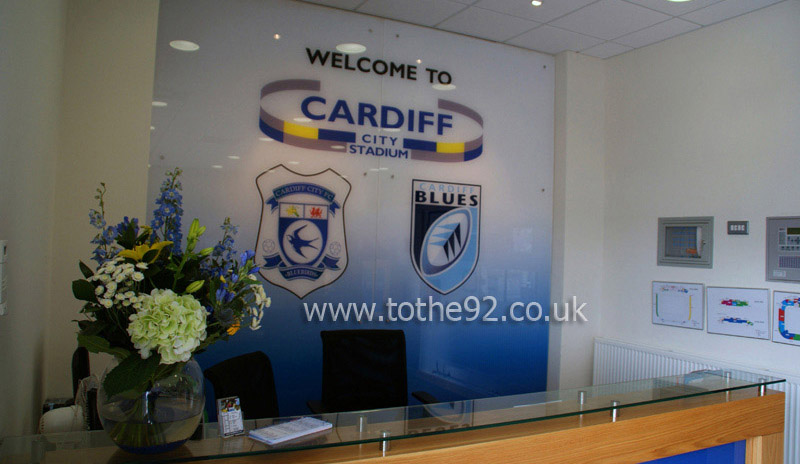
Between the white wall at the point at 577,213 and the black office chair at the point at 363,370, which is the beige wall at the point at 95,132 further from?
the white wall at the point at 577,213

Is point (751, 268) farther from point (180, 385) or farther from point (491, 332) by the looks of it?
point (180, 385)

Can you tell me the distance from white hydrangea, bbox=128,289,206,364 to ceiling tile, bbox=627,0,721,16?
→ 374 cm

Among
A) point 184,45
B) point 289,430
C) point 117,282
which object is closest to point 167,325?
point 117,282

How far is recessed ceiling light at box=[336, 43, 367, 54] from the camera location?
4.25 meters

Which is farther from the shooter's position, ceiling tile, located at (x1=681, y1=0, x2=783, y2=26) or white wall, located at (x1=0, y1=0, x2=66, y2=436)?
ceiling tile, located at (x1=681, y1=0, x2=783, y2=26)

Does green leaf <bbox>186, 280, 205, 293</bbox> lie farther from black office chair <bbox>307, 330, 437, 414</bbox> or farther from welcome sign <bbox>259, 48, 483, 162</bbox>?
welcome sign <bbox>259, 48, 483, 162</bbox>

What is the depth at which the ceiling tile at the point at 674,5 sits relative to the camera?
3949mm

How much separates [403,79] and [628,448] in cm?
321

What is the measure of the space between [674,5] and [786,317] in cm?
219

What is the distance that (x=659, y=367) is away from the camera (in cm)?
440

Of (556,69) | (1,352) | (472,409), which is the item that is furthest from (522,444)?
(556,69)

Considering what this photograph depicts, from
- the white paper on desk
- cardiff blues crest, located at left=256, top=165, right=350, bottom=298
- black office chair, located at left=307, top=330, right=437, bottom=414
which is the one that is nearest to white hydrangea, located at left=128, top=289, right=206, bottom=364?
the white paper on desk

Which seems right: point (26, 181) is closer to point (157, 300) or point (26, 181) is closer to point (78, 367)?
point (78, 367)

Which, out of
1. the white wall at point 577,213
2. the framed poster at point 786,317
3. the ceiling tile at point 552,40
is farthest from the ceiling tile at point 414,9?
the framed poster at point 786,317
